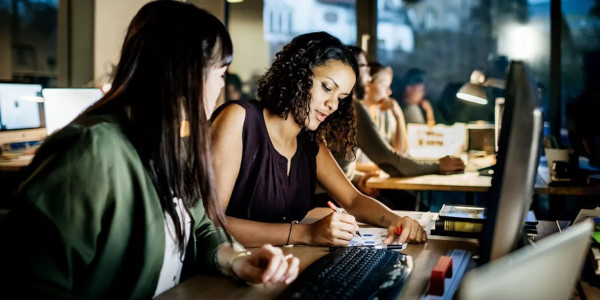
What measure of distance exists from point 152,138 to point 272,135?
2.81 ft

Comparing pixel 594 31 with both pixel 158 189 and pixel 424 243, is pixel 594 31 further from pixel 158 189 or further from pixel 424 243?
pixel 158 189

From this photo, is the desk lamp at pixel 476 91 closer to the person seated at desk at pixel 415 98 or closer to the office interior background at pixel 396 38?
the office interior background at pixel 396 38

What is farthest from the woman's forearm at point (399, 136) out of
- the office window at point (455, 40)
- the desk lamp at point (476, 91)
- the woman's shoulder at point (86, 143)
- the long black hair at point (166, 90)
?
the woman's shoulder at point (86, 143)

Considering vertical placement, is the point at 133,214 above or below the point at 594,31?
below

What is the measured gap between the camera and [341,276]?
1215mm

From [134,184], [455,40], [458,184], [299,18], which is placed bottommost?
[458,184]

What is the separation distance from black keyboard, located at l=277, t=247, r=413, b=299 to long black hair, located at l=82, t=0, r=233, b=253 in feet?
0.99

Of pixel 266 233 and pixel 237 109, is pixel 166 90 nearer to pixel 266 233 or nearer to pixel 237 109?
pixel 266 233

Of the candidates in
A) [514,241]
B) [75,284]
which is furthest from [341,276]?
[75,284]

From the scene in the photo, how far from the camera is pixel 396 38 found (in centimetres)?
600

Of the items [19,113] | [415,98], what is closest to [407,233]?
[19,113]

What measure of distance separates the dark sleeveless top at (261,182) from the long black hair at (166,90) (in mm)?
666

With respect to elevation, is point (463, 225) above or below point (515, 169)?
below

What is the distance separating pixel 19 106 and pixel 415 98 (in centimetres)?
349
